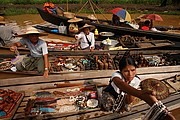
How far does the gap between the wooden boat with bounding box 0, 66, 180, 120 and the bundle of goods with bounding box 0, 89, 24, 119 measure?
0.08 m

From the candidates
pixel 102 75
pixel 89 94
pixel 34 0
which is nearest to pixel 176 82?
pixel 102 75

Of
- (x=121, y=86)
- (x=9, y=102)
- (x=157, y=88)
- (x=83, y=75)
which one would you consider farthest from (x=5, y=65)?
(x=121, y=86)

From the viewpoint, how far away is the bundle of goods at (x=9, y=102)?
327cm

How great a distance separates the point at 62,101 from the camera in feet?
12.3

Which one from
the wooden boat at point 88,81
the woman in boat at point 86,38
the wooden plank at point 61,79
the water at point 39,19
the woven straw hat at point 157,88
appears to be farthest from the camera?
the water at point 39,19

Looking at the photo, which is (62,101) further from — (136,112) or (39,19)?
(39,19)

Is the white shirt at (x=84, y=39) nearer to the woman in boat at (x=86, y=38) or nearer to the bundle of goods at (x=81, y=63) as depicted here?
the woman in boat at (x=86, y=38)

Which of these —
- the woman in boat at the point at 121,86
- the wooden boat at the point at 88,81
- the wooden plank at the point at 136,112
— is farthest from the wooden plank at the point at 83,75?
the woman in boat at the point at 121,86

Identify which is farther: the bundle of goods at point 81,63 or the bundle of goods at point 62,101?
the bundle of goods at point 81,63

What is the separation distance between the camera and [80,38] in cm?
671

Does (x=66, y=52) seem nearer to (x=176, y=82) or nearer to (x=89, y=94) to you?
(x=89, y=94)

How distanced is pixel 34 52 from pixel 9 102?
147 centimetres

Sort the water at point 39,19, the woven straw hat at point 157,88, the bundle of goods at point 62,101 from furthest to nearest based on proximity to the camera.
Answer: the water at point 39,19 → the woven straw hat at point 157,88 → the bundle of goods at point 62,101

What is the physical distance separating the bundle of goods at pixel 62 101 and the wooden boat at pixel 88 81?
0.11 m
